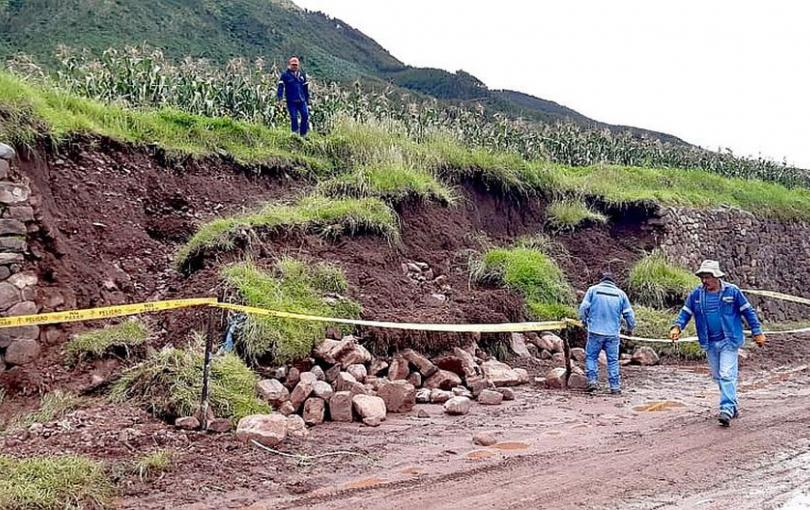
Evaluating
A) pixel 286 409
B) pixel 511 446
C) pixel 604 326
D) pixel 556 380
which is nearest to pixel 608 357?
pixel 604 326

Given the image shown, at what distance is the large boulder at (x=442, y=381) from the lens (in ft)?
27.4

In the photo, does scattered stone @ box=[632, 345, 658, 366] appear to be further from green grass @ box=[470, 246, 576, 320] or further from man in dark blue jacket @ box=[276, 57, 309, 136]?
man in dark blue jacket @ box=[276, 57, 309, 136]

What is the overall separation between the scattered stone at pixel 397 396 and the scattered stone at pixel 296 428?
42.9 inches

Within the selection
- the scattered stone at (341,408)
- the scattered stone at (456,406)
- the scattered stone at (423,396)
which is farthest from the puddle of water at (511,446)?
the scattered stone at (423,396)

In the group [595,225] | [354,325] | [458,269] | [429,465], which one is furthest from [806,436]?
[595,225]

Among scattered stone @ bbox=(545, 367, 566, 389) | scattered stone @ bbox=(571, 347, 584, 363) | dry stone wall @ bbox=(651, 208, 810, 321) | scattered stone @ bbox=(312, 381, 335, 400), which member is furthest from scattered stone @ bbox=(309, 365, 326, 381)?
dry stone wall @ bbox=(651, 208, 810, 321)

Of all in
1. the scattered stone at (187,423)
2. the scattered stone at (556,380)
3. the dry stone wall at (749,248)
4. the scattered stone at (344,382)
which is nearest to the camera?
the scattered stone at (187,423)

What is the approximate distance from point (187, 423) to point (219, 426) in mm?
261

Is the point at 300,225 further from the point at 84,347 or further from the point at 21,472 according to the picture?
the point at 21,472

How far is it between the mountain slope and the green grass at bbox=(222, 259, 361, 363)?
20133 millimetres

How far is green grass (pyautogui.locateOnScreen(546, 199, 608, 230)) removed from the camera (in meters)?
14.9

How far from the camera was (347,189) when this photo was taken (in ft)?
38.7

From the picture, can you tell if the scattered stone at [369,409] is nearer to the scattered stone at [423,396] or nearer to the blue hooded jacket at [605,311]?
the scattered stone at [423,396]

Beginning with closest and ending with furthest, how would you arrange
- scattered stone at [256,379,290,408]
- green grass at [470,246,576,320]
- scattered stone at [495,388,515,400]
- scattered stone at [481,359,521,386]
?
scattered stone at [256,379,290,408] < scattered stone at [495,388,515,400] < scattered stone at [481,359,521,386] < green grass at [470,246,576,320]
